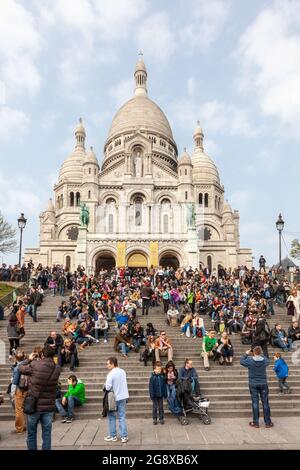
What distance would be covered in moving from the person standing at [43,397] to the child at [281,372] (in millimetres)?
6527

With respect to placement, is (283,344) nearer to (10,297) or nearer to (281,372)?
(281,372)

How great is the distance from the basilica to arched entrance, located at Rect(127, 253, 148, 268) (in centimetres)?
11

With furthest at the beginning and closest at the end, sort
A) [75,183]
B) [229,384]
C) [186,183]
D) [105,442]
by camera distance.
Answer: [75,183] → [186,183] → [229,384] → [105,442]

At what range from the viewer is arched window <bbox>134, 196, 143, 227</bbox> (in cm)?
4675

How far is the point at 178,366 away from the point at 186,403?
337 cm

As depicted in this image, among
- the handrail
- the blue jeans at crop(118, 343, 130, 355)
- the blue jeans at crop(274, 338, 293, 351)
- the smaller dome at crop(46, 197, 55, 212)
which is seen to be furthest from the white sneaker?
the smaller dome at crop(46, 197, 55, 212)

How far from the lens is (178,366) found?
12883 millimetres

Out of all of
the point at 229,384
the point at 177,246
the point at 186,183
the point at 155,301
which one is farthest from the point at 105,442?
the point at 186,183

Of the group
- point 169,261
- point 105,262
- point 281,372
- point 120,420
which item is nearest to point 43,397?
point 120,420

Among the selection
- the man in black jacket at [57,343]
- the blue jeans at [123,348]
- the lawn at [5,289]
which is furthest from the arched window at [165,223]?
the man in black jacket at [57,343]

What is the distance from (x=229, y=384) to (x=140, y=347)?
3689 mm

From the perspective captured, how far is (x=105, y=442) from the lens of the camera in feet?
25.1
